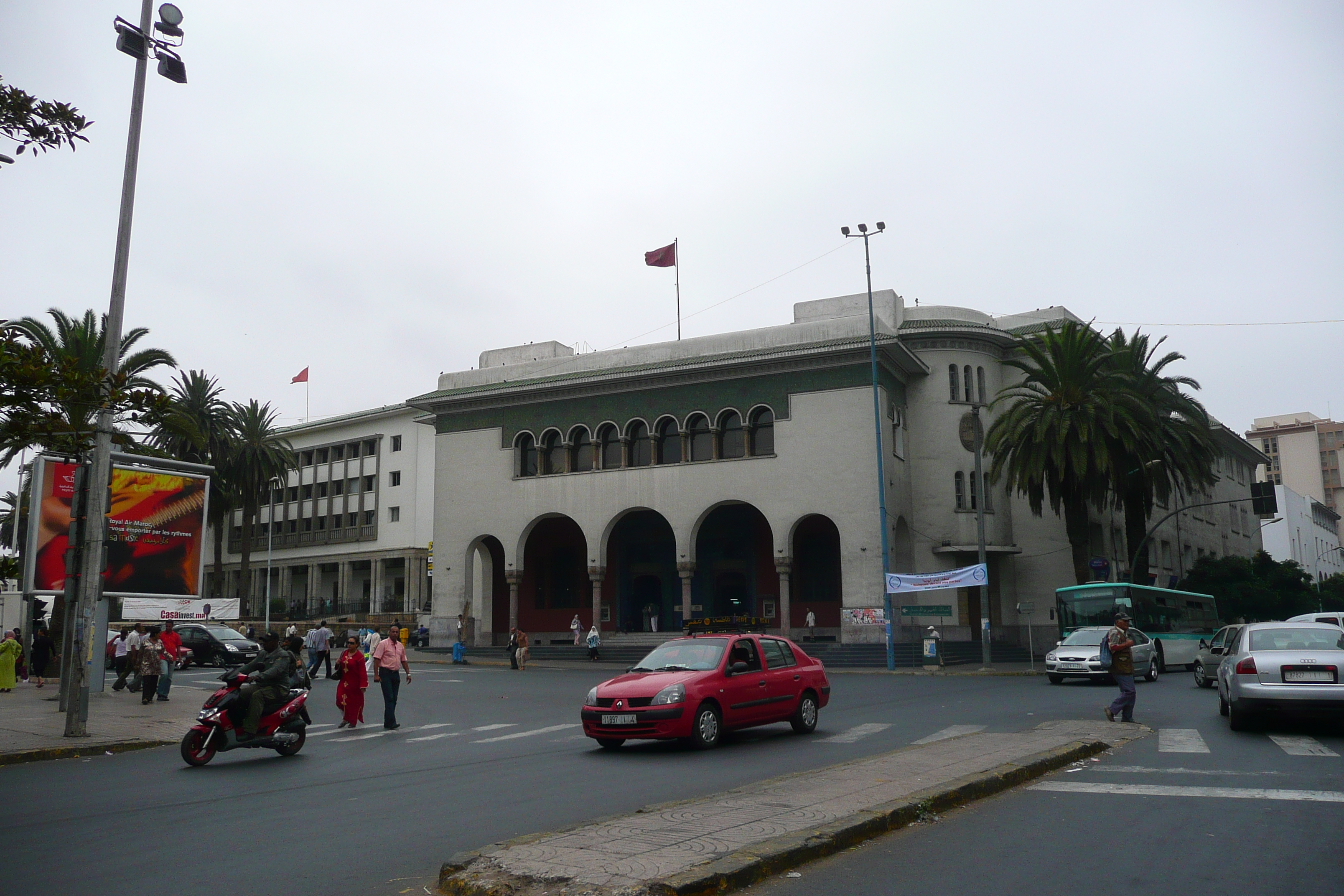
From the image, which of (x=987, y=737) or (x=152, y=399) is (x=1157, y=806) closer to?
(x=987, y=737)

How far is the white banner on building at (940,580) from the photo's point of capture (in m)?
33.8

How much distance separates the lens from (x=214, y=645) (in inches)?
1455

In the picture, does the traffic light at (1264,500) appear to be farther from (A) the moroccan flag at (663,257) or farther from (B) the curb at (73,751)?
(B) the curb at (73,751)

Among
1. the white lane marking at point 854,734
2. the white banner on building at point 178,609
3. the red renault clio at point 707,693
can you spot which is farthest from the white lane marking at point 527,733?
the white banner on building at point 178,609

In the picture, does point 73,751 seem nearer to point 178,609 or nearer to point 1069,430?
point 1069,430

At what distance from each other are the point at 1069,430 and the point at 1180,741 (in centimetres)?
2588

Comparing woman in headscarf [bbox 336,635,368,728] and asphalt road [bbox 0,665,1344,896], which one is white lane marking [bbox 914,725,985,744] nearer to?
asphalt road [bbox 0,665,1344,896]

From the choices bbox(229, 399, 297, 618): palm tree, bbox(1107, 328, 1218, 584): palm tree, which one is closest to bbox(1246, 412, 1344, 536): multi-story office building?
bbox(1107, 328, 1218, 584): palm tree

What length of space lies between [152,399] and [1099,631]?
23835 millimetres

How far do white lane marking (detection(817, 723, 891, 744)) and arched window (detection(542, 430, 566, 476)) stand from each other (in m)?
32.1

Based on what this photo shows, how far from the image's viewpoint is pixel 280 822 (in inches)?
332

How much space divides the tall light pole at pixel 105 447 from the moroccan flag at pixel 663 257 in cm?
3174

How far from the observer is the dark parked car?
36.4 metres

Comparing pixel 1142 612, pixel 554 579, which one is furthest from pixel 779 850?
pixel 554 579
